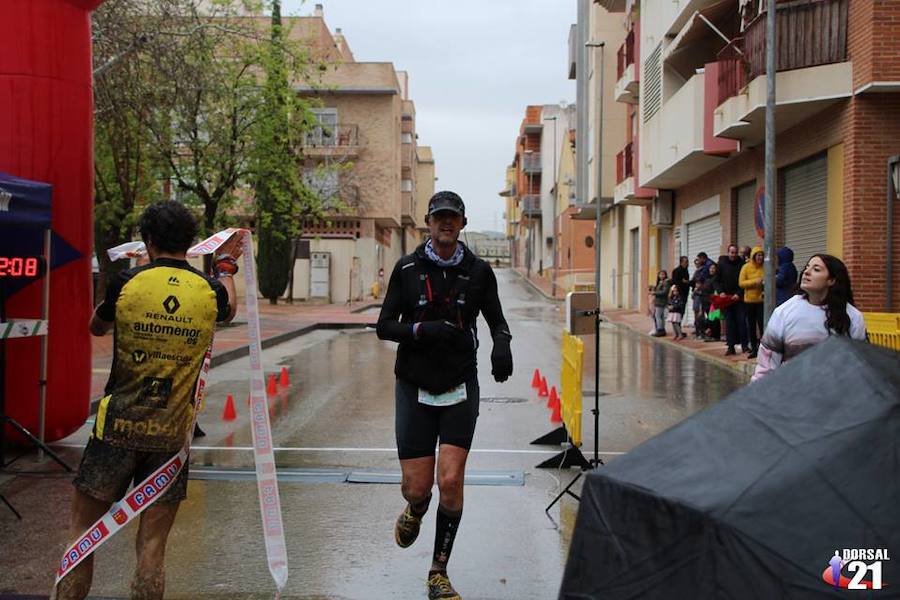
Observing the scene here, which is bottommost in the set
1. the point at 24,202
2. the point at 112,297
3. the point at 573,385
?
the point at 573,385

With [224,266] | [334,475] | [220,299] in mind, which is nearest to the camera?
[220,299]

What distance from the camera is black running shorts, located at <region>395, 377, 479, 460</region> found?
4.62 m

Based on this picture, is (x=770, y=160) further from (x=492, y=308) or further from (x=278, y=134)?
(x=278, y=134)

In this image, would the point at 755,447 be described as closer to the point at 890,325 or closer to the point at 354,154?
the point at 890,325

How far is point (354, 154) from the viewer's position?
158ft

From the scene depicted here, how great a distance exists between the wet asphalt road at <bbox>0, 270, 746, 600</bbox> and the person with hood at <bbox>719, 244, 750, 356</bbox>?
4.97 meters

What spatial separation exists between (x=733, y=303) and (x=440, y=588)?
1392cm

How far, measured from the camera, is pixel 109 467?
3.79m

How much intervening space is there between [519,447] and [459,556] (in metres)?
3.42

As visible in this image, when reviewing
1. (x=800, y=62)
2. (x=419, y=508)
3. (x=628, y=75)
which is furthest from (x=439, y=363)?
(x=628, y=75)

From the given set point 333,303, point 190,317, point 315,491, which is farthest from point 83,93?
point 333,303

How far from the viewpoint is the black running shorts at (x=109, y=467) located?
378cm

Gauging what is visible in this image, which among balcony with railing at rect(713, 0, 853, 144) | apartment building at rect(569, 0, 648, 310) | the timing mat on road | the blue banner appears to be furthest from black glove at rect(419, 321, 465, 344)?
apartment building at rect(569, 0, 648, 310)

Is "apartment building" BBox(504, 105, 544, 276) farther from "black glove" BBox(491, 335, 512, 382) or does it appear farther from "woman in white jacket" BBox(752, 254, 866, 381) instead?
"black glove" BBox(491, 335, 512, 382)
